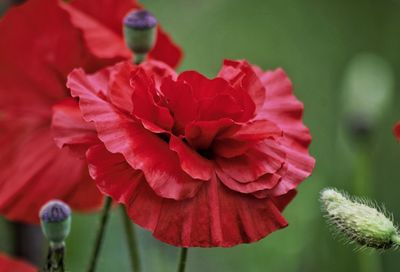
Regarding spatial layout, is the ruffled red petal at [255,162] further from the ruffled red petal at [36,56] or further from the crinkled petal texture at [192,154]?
the ruffled red petal at [36,56]

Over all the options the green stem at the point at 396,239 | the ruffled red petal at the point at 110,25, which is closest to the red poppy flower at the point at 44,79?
the ruffled red petal at the point at 110,25

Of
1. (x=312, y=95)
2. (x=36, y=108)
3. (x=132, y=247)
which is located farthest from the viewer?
(x=312, y=95)

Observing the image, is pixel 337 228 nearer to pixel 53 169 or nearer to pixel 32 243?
pixel 53 169

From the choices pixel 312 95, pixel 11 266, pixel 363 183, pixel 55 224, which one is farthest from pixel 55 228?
pixel 312 95

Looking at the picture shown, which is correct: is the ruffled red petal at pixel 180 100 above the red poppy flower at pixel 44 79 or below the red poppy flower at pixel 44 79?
above

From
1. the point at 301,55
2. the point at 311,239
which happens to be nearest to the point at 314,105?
the point at 301,55

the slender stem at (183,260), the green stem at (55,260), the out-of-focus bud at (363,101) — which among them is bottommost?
the out-of-focus bud at (363,101)

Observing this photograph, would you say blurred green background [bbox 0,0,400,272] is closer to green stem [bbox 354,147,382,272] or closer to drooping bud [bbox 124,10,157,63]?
green stem [bbox 354,147,382,272]

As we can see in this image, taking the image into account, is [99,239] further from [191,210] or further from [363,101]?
[363,101]
